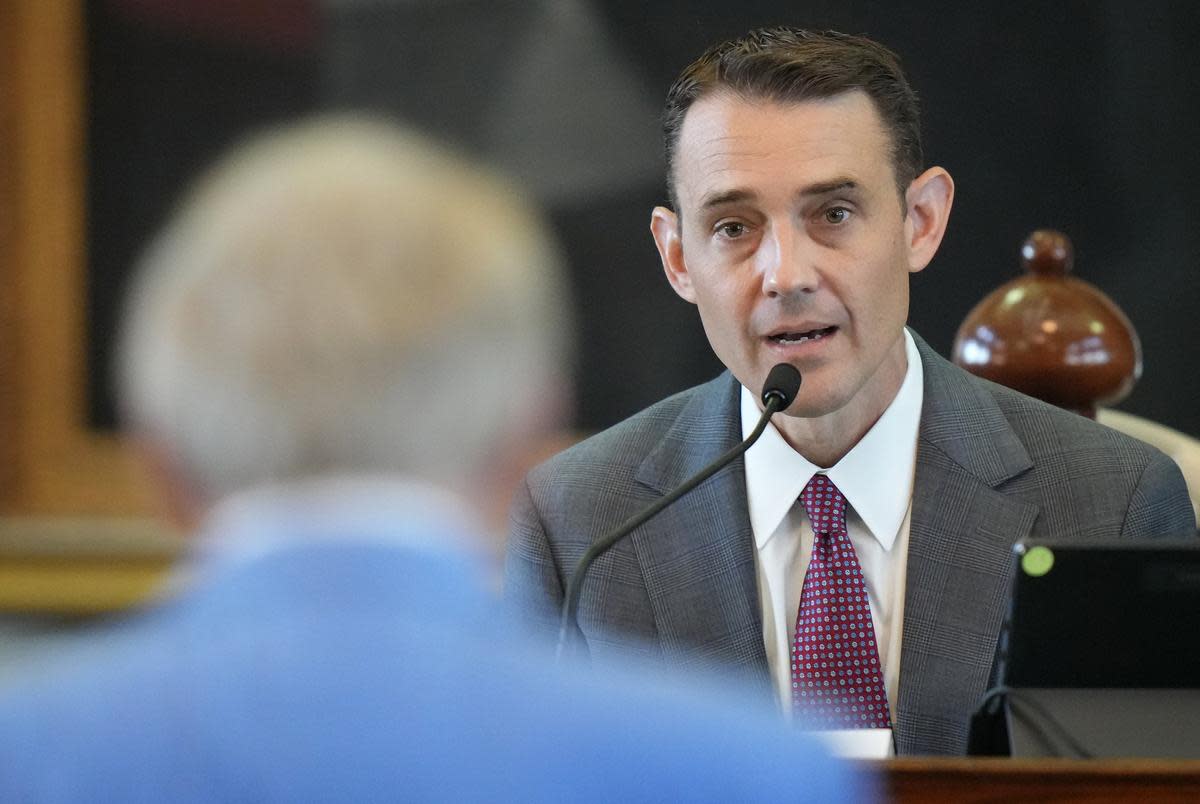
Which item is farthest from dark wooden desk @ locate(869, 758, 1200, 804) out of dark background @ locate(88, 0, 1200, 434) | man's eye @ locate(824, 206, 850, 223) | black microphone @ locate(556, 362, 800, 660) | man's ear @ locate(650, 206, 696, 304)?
dark background @ locate(88, 0, 1200, 434)

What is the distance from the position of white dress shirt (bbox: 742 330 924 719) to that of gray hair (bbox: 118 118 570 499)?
87cm

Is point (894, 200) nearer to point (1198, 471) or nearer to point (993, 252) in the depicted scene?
point (1198, 471)

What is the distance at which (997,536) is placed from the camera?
153 centimetres

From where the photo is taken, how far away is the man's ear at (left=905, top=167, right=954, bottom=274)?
5.48ft

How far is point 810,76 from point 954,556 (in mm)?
480

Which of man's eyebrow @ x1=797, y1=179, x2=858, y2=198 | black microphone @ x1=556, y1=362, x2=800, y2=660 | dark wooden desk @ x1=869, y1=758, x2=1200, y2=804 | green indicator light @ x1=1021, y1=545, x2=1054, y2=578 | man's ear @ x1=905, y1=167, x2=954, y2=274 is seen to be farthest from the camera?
man's ear @ x1=905, y1=167, x2=954, y2=274

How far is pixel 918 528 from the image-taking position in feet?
5.01

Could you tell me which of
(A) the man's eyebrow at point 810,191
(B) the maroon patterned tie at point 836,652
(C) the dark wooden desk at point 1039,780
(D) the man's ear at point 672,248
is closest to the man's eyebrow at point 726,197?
(A) the man's eyebrow at point 810,191

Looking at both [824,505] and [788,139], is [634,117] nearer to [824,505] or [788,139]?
[788,139]

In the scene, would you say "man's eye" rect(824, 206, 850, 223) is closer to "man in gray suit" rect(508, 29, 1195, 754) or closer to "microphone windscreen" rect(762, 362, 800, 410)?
"man in gray suit" rect(508, 29, 1195, 754)

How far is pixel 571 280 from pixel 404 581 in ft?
8.50

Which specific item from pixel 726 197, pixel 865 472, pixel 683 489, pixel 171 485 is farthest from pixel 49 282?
pixel 171 485

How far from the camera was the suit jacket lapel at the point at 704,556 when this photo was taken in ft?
4.94

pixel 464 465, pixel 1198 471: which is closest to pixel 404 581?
pixel 464 465
